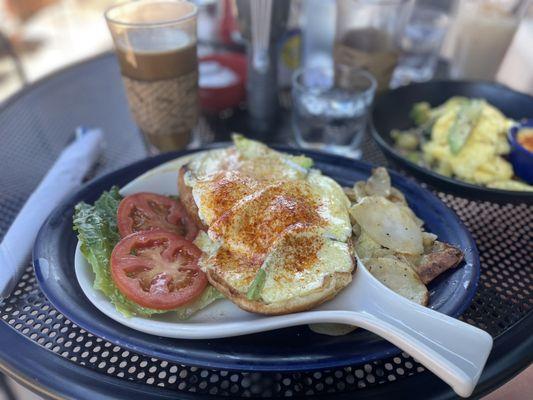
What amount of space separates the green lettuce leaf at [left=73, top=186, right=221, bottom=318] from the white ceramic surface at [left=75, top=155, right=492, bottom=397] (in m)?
0.02

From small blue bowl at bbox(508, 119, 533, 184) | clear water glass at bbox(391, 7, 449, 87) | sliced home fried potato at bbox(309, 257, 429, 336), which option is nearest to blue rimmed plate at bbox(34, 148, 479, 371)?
sliced home fried potato at bbox(309, 257, 429, 336)

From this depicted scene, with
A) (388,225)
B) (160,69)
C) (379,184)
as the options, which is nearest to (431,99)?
(379,184)

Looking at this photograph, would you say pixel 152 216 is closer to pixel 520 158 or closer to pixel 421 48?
pixel 520 158

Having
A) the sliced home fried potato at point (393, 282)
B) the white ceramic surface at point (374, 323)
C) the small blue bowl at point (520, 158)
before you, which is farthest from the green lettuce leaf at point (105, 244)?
the small blue bowl at point (520, 158)

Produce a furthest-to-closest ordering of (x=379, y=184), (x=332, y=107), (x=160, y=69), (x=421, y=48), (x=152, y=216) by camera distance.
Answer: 1. (x=421, y=48)
2. (x=332, y=107)
3. (x=160, y=69)
4. (x=379, y=184)
5. (x=152, y=216)

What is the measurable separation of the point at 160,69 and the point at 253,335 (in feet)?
4.18

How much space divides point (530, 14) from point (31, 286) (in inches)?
199

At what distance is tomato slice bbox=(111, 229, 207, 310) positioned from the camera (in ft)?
4.04

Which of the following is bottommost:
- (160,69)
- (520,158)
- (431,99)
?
(431,99)

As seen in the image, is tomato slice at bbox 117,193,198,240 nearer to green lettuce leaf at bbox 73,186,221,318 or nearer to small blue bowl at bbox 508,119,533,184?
green lettuce leaf at bbox 73,186,221,318

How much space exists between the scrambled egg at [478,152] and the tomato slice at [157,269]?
4.20 feet

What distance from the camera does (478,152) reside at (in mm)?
2020

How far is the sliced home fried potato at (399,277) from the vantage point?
4.15ft

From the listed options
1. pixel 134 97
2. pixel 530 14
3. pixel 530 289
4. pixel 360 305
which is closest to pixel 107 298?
pixel 360 305
